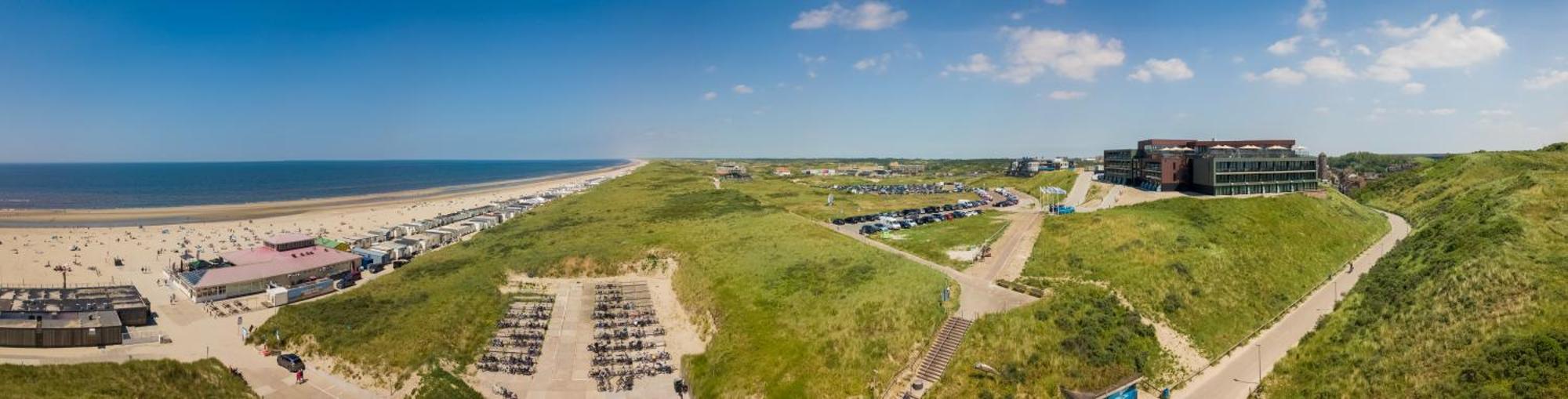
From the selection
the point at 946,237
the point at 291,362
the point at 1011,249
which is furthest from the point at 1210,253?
the point at 291,362

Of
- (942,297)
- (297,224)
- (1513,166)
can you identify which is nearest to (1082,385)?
(942,297)

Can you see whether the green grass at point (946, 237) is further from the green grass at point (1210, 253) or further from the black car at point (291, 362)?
the black car at point (291, 362)

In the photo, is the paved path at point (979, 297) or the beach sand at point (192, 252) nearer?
the paved path at point (979, 297)

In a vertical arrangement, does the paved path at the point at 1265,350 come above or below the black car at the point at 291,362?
above

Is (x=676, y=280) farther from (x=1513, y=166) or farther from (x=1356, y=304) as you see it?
(x=1513, y=166)

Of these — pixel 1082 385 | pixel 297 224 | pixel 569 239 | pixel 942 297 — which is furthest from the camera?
pixel 297 224

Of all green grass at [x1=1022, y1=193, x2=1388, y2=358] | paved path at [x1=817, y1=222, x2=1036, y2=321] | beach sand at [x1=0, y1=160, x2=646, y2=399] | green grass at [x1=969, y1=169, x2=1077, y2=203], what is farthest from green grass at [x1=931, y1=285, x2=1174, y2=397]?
green grass at [x1=969, y1=169, x2=1077, y2=203]

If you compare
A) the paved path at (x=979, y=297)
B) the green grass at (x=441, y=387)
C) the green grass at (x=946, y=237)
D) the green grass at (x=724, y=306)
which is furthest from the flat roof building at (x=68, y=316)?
the green grass at (x=946, y=237)
